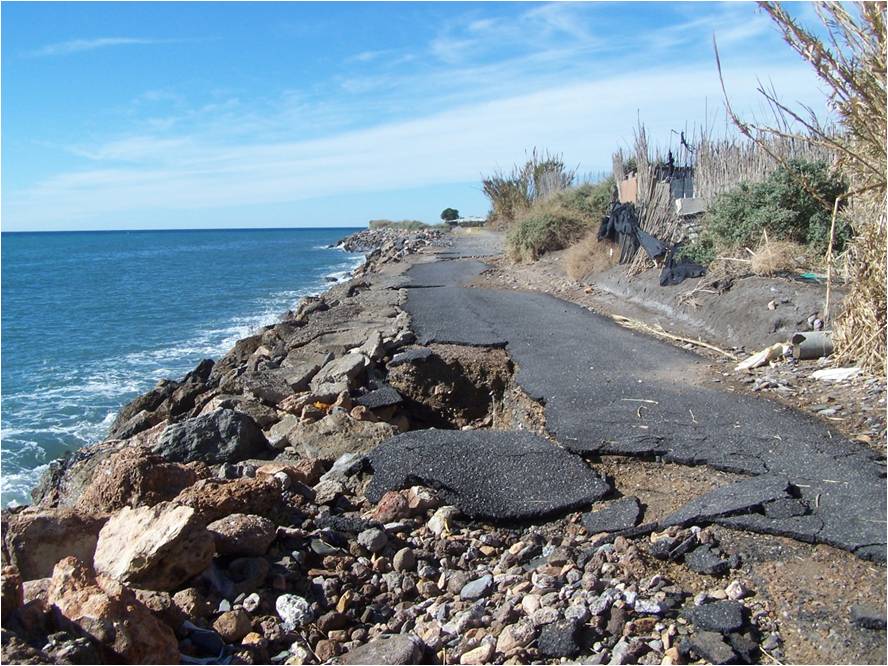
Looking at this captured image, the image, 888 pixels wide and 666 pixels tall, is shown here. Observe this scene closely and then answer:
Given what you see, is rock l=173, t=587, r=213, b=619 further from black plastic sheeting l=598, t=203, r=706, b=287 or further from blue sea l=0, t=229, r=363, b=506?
black plastic sheeting l=598, t=203, r=706, b=287

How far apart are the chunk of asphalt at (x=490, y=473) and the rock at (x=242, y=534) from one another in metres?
0.99

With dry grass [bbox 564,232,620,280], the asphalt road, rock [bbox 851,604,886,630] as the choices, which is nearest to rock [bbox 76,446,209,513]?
the asphalt road

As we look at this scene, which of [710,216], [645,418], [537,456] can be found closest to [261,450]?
[537,456]

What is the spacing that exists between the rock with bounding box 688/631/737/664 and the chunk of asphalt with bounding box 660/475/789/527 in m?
1.07

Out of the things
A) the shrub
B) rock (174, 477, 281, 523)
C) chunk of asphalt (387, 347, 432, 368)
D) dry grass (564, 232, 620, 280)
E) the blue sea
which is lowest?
the blue sea

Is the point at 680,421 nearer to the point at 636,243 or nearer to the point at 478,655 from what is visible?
the point at 478,655

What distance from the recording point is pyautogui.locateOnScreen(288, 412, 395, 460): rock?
6.11 m

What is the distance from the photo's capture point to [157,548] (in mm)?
3760

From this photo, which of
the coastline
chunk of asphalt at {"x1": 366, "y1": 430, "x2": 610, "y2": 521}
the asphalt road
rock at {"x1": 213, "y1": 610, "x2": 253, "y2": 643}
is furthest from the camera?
chunk of asphalt at {"x1": 366, "y1": 430, "x2": 610, "y2": 521}

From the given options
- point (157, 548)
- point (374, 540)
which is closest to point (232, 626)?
point (157, 548)

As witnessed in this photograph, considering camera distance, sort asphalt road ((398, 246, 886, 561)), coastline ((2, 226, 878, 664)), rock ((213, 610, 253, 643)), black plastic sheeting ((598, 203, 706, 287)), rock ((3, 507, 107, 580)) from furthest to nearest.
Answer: black plastic sheeting ((598, 203, 706, 287)), asphalt road ((398, 246, 886, 561)), rock ((3, 507, 107, 580)), rock ((213, 610, 253, 643)), coastline ((2, 226, 878, 664))

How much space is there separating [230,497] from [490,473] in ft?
5.47

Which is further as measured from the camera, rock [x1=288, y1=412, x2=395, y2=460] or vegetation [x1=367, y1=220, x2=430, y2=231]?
vegetation [x1=367, y1=220, x2=430, y2=231]

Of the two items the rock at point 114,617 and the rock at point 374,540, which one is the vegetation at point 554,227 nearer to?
the rock at point 374,540
